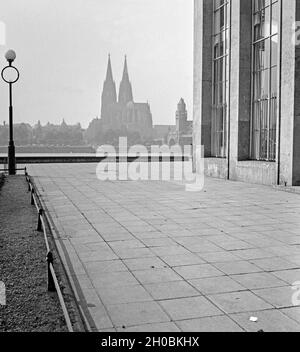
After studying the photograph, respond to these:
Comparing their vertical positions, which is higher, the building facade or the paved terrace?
the building facade

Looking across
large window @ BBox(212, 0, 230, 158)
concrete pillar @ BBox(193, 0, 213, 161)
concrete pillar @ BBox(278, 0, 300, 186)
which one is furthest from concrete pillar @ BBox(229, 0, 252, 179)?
concrete pillar @ BBox(193, 0, 213, 161)

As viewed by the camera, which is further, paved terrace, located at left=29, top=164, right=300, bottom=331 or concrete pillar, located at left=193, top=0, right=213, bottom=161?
concrete pillar, located at left=193, top=0, right=213, bottom=161

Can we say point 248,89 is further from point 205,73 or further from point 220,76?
point 205,73

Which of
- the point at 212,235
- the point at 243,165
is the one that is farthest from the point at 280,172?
the point at 212,235

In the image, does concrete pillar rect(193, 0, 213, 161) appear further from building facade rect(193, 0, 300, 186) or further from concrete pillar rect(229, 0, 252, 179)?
concrete pillar rect(229, 0, 252, 179)

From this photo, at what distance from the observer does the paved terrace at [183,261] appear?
4.39 metres

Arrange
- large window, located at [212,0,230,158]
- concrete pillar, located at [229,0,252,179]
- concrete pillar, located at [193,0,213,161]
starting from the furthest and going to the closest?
concrete pillar, located at [193,0,213,161]
large window, located at [212,0,230,158]
concrete pillar, located at [229,0,252,179]

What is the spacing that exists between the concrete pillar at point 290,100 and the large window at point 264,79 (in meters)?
1.25

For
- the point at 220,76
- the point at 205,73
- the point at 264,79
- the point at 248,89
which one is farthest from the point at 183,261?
the point at 205,73

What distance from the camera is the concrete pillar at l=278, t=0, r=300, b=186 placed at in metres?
14.4

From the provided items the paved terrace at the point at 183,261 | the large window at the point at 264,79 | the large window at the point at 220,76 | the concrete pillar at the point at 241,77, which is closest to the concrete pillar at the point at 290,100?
the large window at the point at 264,79

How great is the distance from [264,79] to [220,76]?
14.3ft

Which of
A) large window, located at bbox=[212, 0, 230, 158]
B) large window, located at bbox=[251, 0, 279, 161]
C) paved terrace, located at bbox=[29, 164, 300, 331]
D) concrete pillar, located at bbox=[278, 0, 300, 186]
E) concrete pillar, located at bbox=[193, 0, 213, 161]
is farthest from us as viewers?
concrete pillar, located at bbox=[193, 0, 213, 161]
